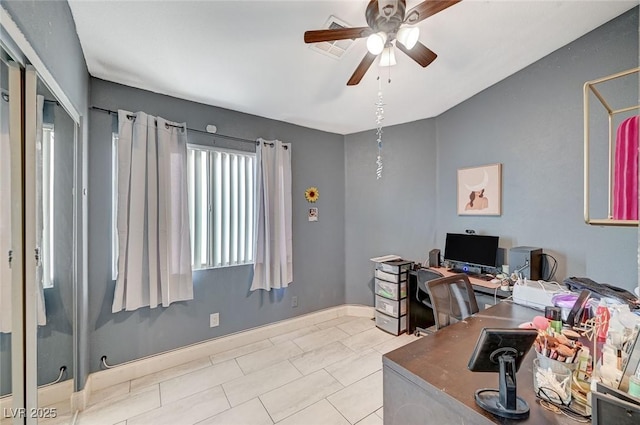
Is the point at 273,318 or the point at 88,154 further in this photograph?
the point at 273,318

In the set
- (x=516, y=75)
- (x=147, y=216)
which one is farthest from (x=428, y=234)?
(x=147, y=216)

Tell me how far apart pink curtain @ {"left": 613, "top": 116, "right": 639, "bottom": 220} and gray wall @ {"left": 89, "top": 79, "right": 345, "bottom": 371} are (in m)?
2.74

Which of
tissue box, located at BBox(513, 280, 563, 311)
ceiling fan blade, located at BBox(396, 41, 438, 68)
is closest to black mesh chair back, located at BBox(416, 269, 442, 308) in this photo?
tissue box, located at BBox(513, 280, 563, 311)

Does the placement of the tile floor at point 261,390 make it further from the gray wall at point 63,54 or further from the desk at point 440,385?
the desk at point 440,385

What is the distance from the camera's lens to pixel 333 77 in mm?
2238

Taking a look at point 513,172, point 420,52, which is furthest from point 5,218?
point 513,172

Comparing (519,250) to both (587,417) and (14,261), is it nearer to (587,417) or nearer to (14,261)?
(587,417)

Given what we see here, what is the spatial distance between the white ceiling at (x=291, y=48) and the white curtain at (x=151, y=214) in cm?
44

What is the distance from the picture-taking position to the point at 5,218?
1.07 meters

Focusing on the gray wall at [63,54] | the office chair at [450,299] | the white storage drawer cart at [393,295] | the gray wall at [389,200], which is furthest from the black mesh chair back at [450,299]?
the gray wall at [63,54]

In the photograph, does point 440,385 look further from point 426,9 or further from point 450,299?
point 426,9

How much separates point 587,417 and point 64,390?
2.63 m

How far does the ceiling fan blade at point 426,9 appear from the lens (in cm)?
123

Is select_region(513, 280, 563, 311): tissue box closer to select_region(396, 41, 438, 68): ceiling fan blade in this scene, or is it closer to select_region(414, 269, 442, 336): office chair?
select_region(414, 269, 442, 336): office chair
